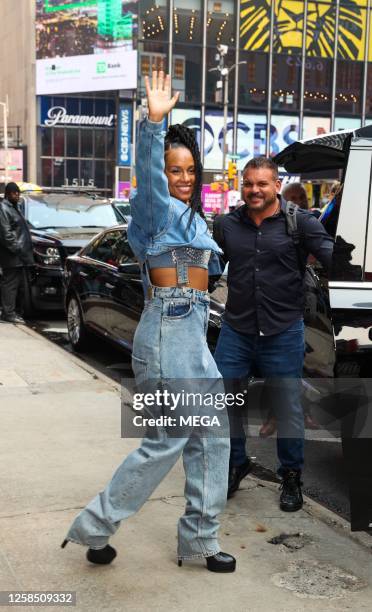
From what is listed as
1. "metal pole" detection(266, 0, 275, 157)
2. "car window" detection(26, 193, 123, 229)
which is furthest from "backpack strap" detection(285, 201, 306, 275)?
"metal pole" detection(266, 0, 275, 157)

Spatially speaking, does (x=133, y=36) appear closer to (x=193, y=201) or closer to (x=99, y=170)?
(x=99, y=170)

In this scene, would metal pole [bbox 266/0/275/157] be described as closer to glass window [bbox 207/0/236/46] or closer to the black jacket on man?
glass window [bbox 207/0/236/46]

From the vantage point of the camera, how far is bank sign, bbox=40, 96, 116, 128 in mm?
52469

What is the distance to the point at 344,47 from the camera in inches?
2010

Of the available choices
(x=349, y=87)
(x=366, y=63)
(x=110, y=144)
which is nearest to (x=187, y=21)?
(x=110, y=144)

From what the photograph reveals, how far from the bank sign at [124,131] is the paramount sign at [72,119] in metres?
1.41

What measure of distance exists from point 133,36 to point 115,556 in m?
49.8

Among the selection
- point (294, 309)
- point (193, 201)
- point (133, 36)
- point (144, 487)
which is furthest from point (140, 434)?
point (133, 36)

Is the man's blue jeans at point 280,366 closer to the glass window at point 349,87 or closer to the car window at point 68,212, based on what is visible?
the car window at point 68,212

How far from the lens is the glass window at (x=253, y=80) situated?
49125mm

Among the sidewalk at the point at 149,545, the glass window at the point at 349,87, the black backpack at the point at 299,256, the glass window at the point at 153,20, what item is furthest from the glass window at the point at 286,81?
the black backpack at the point at 299,256

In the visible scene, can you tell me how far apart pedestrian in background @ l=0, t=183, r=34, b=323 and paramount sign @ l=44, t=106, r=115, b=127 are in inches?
1707

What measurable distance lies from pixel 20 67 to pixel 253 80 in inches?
706

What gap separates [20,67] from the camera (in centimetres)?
5600
